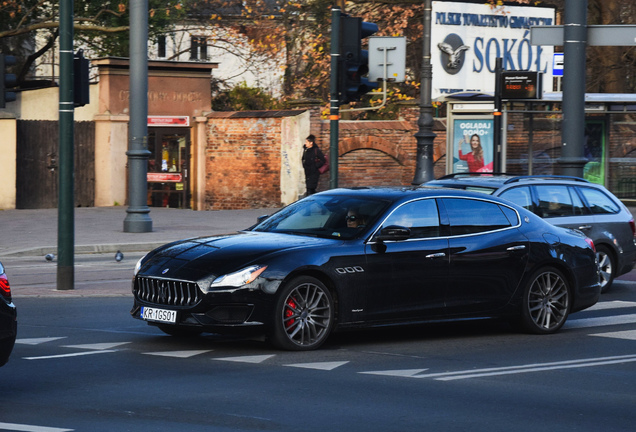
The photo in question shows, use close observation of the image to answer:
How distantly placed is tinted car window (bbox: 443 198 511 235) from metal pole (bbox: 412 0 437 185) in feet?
48.3

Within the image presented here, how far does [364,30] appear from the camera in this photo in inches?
629

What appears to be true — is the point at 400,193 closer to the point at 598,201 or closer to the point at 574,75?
the point at 598,201

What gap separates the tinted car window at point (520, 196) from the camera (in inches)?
523

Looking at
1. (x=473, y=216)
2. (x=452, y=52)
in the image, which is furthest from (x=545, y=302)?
(x=452, y=52)

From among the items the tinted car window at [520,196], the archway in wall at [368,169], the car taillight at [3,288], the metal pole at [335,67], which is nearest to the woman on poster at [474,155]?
the archway in wall at [368,169]

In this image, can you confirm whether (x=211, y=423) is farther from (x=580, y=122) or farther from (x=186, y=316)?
(x=580, y=122)

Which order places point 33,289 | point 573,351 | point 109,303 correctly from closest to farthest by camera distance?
point 573,351
point 109,303
point 33,289

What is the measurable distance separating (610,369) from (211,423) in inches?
143

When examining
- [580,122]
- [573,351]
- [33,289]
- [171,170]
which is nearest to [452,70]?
[171,170]

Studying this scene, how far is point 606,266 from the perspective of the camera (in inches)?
562

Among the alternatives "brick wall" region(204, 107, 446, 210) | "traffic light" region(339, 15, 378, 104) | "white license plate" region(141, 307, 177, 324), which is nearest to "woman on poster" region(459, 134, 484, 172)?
"brick wall" region(204, 107, 446, 210)

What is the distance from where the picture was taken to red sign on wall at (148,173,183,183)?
97.1 feet

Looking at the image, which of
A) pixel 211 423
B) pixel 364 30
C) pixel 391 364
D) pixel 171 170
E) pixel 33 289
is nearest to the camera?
pixel 211 423

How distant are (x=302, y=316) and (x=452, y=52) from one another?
23.5 meters
